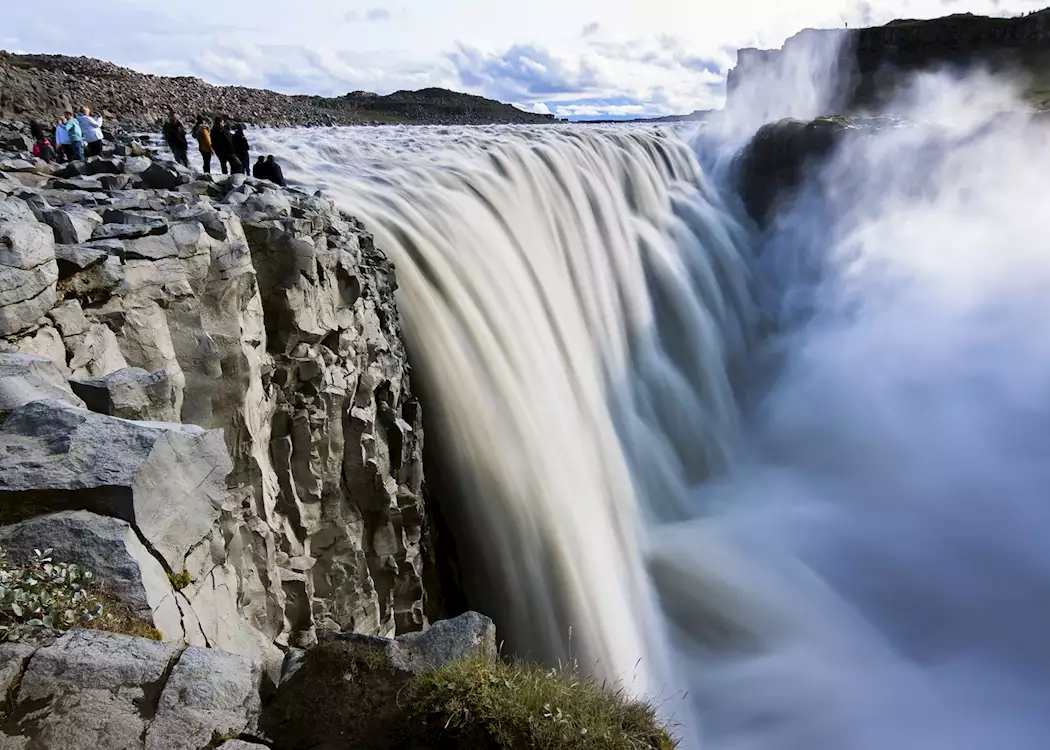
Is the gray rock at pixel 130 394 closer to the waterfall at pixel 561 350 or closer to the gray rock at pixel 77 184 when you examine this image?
the gray rock at pixel 77 184

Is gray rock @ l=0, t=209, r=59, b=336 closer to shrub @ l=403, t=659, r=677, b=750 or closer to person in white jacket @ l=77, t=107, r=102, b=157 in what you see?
shrub @ l=403, t=659, r=677, b=750

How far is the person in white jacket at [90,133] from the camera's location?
13711mm

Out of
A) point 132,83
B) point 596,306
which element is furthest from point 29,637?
point 132,83

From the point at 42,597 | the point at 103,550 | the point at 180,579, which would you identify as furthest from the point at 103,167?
the point at 42,597

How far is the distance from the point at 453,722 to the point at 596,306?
45.3 ft

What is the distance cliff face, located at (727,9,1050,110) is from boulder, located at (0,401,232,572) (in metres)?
51.8

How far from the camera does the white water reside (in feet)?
34.8

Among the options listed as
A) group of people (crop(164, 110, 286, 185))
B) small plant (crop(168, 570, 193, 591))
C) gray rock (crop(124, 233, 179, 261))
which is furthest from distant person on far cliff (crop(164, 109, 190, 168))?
small plant (crop(168, 570, 193, 591))

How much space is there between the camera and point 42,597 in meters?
3.45

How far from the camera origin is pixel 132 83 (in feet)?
141

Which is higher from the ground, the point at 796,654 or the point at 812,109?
the point at 812,109

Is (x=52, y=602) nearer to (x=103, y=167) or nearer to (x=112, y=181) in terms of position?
(x=112, y=181)

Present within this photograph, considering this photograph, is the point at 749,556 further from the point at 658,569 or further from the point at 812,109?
the point at 812,109

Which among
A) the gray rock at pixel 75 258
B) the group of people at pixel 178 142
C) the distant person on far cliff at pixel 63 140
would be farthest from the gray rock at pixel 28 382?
the distant person on far cliff at pixel 63 140
